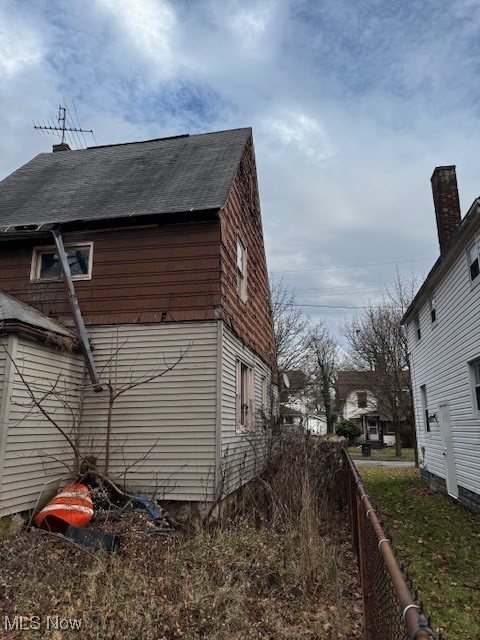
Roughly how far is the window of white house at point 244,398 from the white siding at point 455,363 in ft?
16.8

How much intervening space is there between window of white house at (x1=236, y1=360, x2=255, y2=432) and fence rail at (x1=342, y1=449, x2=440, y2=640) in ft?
19.5

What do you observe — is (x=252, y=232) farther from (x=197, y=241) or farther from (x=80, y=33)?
(x=80, y=33)

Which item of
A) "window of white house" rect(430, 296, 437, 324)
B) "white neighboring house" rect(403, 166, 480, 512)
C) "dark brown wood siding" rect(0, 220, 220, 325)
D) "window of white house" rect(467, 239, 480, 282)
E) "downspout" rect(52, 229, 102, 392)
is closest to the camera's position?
"downspout" rect(52, 229, 102, 392)

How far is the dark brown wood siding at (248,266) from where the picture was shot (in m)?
9.48

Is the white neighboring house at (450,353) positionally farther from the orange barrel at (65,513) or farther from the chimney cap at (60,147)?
the chimney cap at (60,147)

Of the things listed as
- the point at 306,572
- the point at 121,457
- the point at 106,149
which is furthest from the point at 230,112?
the point at 306,572

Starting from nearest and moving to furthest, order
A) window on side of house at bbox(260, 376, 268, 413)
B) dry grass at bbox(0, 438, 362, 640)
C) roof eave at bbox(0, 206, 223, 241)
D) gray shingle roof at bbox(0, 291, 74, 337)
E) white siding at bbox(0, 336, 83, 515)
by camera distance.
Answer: dry grass at bbox(0, 438, 362, 640) → white siding at bbox(0, 336, 83, 515) → gray shingle roof at bbox(0, 291, 74, 337) → roof eave at bbox(0, 206, 223, 241) → window on side of house at bbox(260, 376, 268, 413)

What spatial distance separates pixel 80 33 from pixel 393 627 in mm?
12699

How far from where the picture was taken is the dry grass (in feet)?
13.7

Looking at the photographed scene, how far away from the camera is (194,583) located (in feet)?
16.2

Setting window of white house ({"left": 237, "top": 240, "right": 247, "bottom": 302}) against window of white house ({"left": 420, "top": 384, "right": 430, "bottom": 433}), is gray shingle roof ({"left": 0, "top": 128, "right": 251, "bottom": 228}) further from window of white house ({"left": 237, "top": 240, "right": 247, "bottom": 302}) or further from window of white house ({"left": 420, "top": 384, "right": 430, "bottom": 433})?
window of white house ({"left": 420, "top": 384, "right": 430, "bottom": 433})

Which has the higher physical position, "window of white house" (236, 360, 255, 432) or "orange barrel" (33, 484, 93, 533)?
"window of white house" (236, 360, 255, 432)

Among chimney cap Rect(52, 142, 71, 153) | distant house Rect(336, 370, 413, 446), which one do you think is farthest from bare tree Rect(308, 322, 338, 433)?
chimney cap Rect(52, 142, 71, 153)

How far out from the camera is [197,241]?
8.87m
